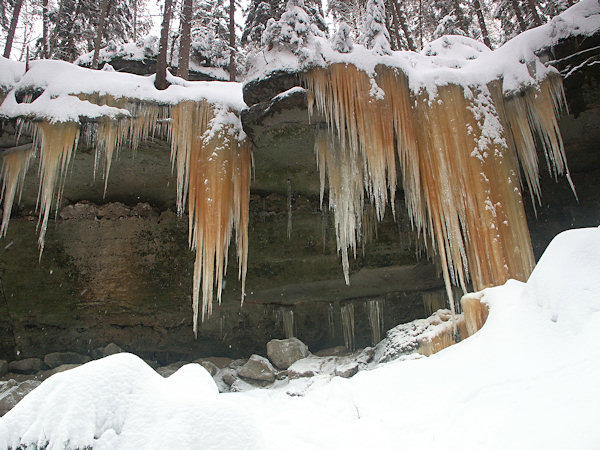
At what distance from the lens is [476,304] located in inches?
175

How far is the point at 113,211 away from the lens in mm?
8617

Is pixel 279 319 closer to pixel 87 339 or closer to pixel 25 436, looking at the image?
pixel 87 339

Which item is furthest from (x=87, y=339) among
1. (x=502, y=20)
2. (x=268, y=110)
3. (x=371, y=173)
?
(x=502, y=20)

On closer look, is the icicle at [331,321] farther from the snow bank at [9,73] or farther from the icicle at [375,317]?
the snow bank at [9,73]

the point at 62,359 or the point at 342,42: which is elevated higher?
the point at 342,42

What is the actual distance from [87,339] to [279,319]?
4031 mm

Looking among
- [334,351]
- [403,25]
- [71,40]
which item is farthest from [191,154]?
[71,40]

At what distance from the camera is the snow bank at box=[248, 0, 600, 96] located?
20.9 feet

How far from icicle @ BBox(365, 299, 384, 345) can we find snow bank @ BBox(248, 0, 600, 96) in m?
4.77

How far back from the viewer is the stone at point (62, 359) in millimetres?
8383

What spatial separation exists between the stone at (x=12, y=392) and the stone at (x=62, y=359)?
0.73m

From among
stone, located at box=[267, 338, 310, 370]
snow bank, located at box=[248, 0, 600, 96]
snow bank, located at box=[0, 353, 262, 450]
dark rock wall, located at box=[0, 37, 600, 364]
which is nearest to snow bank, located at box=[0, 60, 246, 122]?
snow bank, located at box=[248, 0, 600, 96]

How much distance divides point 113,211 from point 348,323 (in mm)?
5532

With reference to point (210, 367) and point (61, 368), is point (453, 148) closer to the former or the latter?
point (210, 367)
